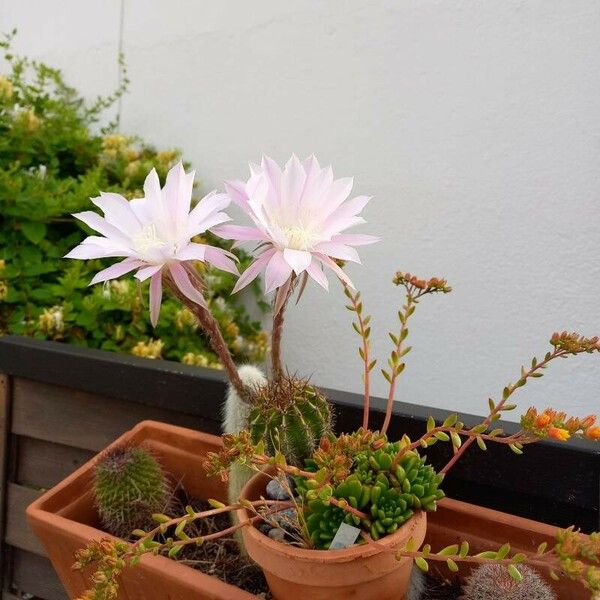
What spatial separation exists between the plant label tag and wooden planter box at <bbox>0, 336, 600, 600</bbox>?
10.4 inches

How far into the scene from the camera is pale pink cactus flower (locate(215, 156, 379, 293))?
0.56m

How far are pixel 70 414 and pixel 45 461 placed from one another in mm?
112

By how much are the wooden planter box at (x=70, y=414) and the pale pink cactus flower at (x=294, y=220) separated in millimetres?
325

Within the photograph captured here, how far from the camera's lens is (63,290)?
1326 mm

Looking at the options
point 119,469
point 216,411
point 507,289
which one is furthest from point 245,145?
point 119,469

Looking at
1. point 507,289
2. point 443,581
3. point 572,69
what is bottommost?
point 443,581

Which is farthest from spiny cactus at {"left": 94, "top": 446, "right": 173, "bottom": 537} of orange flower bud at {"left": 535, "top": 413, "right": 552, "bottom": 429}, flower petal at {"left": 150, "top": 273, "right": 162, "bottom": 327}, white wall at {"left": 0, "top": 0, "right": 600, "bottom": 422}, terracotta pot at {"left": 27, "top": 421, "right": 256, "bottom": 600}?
white wall at {"left": 0, "top": 0, "right": 600, "bottom": 422}

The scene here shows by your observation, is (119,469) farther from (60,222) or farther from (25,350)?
(60,222)

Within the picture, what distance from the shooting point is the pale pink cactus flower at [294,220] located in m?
0.56

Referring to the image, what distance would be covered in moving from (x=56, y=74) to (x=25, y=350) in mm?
1240

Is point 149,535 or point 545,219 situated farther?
point 545,219

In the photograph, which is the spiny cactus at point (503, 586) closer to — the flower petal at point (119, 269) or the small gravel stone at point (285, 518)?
the small gravel stone at point (285, 518)

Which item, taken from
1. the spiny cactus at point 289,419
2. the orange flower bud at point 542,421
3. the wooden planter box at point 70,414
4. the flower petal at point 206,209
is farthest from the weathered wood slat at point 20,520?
the orange flower bud at point 542,421

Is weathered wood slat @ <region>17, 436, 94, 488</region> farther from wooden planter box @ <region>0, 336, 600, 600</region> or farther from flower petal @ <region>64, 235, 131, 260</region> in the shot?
flower petal @ <region>64, 235, 131, 260</region>
